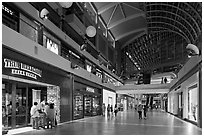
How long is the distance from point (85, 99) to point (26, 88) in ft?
30.2

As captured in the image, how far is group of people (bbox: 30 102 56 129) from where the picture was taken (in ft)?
37.4

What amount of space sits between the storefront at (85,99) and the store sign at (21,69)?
613cm

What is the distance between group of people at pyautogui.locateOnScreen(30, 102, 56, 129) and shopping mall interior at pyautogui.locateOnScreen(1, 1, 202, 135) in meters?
0.11

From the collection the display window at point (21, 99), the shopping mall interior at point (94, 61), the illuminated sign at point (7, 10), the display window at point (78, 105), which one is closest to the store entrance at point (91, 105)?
the shopping mall interior at point (94, 61)

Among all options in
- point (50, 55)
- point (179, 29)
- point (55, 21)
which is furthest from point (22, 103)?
point (179, 29)

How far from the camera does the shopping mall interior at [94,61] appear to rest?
1106 cm

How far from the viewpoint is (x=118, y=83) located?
38.3 m

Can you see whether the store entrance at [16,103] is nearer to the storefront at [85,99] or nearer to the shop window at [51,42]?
the shop window at [51,42]

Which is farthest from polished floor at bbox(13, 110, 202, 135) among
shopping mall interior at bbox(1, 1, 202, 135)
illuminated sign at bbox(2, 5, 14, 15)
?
illuminated sign at bbox(2, 5, 14, 15)

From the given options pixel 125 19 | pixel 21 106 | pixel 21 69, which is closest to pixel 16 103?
pixel 21 106

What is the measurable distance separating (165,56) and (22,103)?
1015 inches

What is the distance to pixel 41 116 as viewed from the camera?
11.8 meters

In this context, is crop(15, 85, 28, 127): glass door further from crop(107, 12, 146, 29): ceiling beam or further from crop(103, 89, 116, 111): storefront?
crop(107, 12, 146, 29): ceiling beam

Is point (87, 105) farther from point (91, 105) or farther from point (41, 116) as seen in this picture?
point (41, 116)
